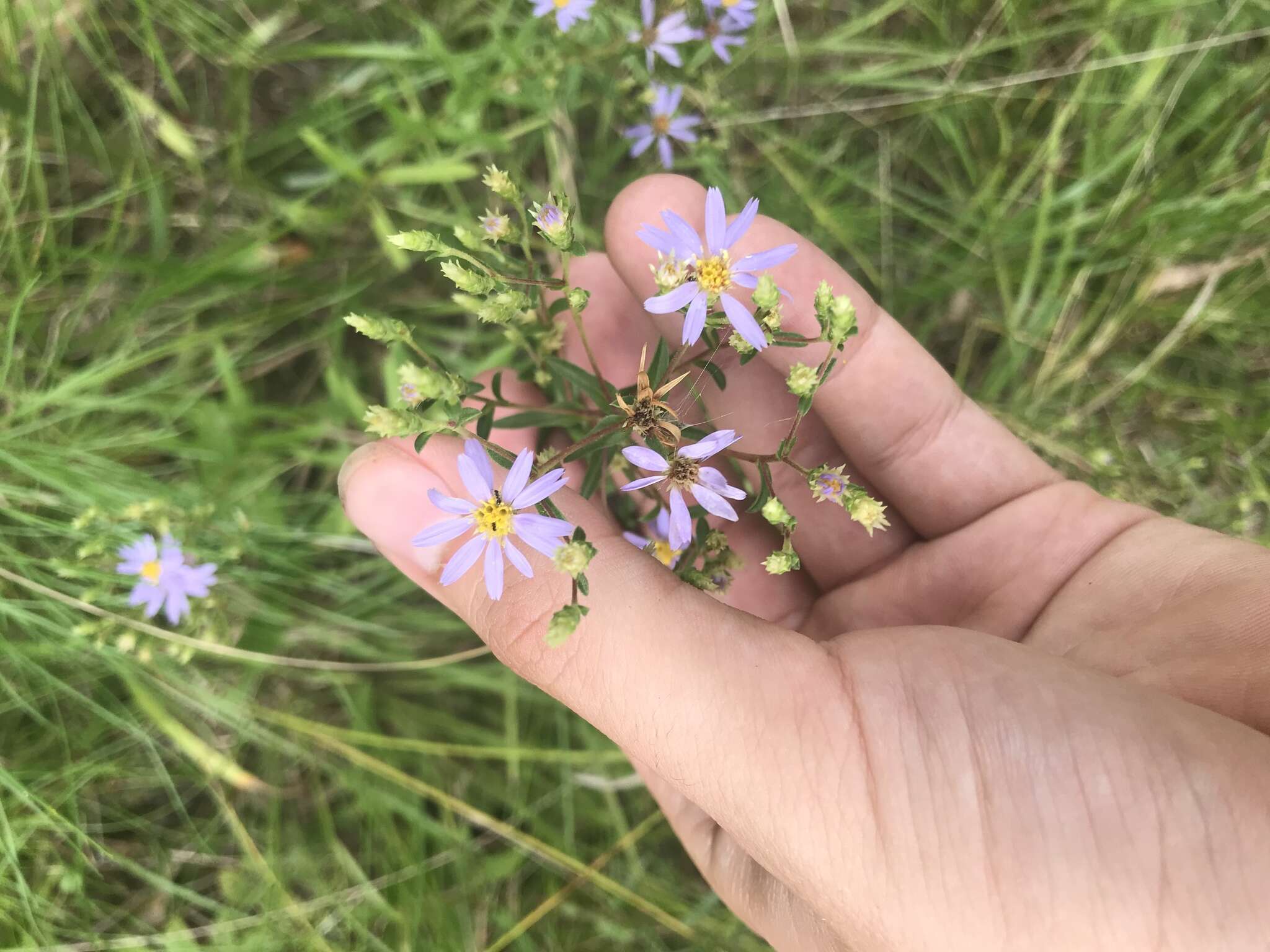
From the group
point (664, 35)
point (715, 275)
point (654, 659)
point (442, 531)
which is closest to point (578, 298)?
point (715, 275)

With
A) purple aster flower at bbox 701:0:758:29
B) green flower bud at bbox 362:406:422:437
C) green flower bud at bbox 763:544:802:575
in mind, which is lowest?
green flower bud at bbox 763:544:802:575

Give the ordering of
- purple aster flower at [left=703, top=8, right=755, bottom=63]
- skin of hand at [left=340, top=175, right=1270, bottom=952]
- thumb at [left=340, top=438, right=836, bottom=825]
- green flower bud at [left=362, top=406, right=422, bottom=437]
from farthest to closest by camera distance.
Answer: purple aster flower at [left=703, top=8, right=755, bottom=63] → green flower bud at [left=362, top=406, right=422, bottom=437] → thumb at [left=340, top=438, right=836, bottom=825] → skin of hand at [left=340, top=175, right=1270, bottom=952]

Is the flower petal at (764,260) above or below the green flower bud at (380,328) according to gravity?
above

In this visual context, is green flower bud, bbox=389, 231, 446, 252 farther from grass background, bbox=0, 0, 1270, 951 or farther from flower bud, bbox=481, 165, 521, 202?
grass background, bbox=0, 0, 1270, 951

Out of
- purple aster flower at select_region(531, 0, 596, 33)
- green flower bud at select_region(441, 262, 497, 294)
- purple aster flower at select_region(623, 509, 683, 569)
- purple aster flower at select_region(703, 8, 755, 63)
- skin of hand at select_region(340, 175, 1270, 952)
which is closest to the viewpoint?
skin of hand at select_region(340, 175, 1270, 952)

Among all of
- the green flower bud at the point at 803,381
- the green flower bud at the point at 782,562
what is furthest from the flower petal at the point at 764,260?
the green flower bud at the point at 782,562

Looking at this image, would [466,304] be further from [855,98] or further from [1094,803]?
[855,98]

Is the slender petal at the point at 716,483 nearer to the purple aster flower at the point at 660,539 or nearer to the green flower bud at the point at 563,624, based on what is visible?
the purple aster flower at the point at 660,539

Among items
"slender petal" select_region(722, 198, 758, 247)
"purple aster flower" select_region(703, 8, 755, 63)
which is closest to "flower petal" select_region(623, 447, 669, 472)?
"slender petal" select_region(722, 198, 758, 247)
